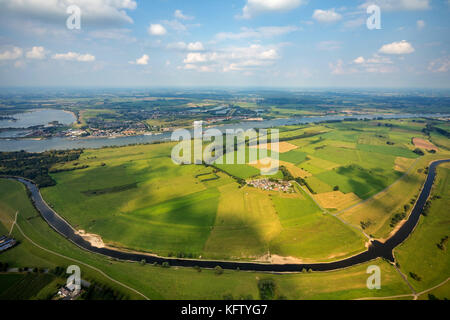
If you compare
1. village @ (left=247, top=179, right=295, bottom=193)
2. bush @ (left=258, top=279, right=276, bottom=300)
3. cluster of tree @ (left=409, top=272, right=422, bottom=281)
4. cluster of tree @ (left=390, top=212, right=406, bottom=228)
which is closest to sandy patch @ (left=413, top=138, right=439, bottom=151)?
cluster of tree @ (left=390, top=212, right=406, bottom=228)

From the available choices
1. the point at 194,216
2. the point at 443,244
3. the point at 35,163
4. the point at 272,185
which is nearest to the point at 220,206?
the point at 194,216

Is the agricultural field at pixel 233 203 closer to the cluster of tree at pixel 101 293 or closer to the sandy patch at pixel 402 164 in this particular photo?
the sandy patch at pixel 402 164

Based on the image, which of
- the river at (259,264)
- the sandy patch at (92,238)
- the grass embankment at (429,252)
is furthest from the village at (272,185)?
the sandy patch at (92,238)

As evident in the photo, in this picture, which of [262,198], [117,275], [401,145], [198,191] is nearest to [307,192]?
[262,198]

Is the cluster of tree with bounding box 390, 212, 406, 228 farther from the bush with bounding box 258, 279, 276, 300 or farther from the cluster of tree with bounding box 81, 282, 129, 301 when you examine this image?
the cluster of tree with bounding box 81, 282, 129, 301

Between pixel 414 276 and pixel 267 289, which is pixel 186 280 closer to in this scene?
pixel 267 289
